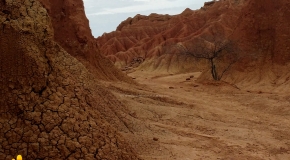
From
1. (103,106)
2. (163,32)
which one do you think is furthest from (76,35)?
(163,32)

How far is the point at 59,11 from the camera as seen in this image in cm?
1554

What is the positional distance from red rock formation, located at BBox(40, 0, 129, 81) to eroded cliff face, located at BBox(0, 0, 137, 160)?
969 centimetres

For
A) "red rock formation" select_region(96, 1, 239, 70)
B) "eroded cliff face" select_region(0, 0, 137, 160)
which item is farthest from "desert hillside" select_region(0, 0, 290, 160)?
"red rock formation" select_region(96, 1, 239, 70)

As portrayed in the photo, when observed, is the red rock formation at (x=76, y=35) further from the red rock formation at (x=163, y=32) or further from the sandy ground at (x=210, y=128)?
the red rock formation at (x=163, y=32)


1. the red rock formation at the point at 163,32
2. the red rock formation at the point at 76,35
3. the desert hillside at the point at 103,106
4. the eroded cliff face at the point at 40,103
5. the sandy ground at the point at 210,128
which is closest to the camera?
the eroded cliff face at the point at 40,103

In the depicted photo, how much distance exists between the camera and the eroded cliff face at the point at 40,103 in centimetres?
448

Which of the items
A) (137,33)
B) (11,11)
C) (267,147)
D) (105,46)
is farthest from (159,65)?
(11,11)

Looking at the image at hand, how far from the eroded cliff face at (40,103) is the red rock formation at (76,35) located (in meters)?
9.69

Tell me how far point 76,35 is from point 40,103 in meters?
11.2

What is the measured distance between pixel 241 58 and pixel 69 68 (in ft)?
55.2

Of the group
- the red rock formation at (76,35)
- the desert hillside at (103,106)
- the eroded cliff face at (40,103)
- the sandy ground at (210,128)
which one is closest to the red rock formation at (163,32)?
the desert hillside at (103,106)

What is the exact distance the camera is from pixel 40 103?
4.70 m

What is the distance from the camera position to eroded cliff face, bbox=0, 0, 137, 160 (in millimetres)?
4480

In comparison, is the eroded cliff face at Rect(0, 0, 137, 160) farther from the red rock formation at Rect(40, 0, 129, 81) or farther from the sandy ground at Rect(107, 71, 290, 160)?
the red rock formation at Rect(40, 0, 129, 81)
